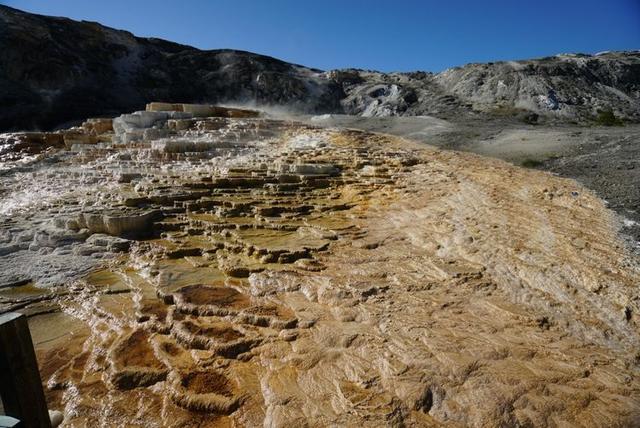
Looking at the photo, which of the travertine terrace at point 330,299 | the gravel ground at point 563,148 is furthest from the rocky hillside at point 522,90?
the travertine terrace at point 330,299

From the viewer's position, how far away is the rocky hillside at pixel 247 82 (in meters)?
16.1

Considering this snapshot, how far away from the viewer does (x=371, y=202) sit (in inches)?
226

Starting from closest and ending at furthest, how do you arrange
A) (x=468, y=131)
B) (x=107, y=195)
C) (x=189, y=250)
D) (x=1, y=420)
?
(x=1, y=420), (x=189, y=250), (x=107, y=195), (x=468, y=131)

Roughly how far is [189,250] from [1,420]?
125 inches

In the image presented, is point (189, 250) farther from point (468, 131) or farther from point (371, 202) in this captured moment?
point (468, 131)

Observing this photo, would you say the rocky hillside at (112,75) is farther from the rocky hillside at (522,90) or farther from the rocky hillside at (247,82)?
the rocky hillside at (522,90)

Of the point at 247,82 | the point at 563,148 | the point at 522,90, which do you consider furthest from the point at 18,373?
the point at 247,82

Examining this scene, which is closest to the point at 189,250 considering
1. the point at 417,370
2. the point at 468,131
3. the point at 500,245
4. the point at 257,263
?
the point at 257,263

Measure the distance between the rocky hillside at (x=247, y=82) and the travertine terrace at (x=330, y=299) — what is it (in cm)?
1034

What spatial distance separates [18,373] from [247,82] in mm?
21522

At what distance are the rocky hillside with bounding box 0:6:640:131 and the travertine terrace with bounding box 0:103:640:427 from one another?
407 inches

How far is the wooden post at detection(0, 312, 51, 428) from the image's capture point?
143 centimetres

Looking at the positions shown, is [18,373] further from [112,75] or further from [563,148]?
[112,75]

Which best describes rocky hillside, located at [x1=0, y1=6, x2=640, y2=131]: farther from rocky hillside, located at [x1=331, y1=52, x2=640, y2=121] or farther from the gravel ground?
the gravel ground
